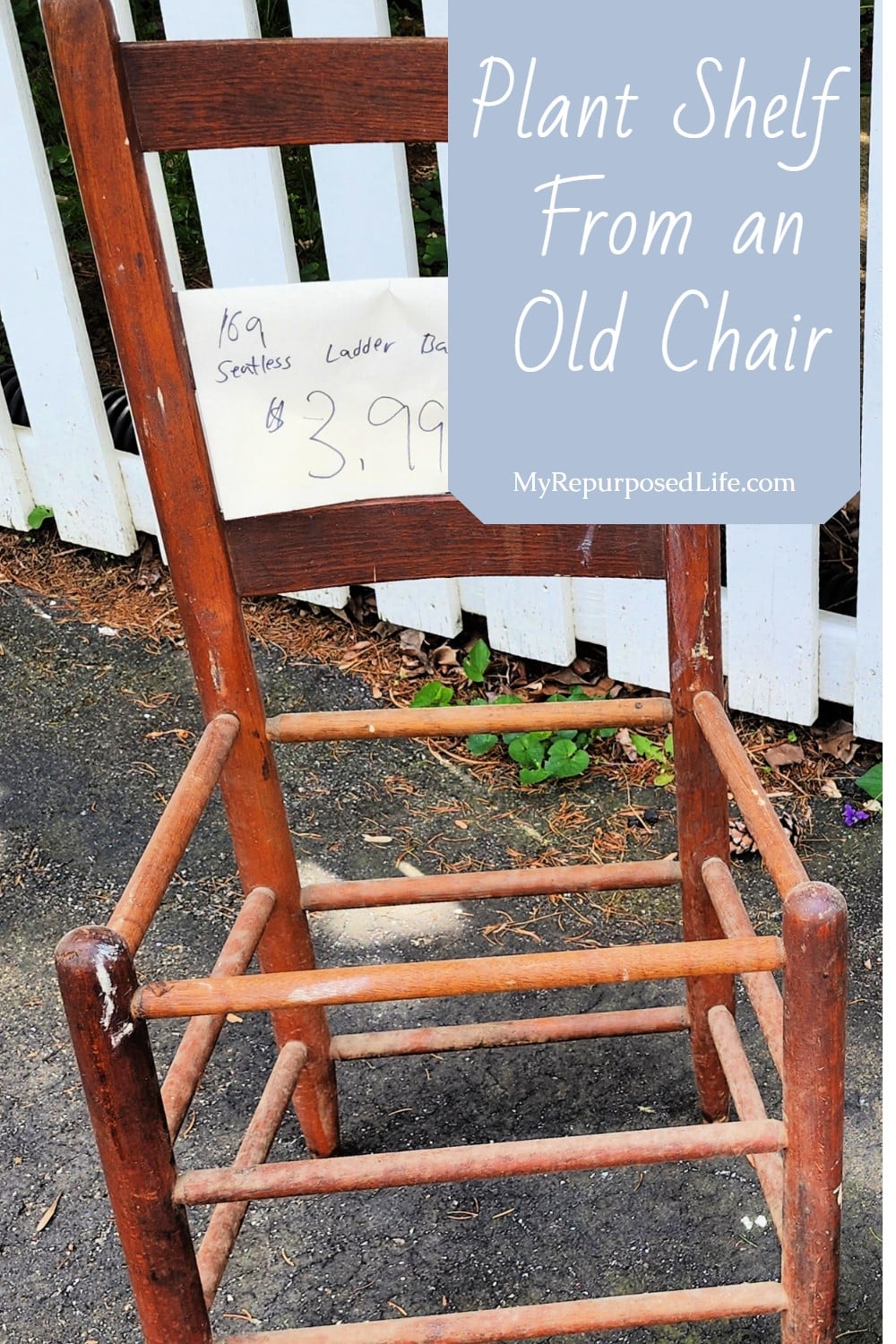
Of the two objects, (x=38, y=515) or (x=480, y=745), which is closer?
(x=480, y=745)

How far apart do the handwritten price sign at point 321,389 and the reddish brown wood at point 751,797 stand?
0.33m

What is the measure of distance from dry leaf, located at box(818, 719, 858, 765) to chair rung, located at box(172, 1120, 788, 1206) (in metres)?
1.16

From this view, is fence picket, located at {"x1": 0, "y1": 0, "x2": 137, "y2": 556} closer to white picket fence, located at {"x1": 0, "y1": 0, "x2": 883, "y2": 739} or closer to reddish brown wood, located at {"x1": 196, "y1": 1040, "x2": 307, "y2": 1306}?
white picket fence, located at {"x1": 0, "y1": 0, "x2": 883, "y2": 739}

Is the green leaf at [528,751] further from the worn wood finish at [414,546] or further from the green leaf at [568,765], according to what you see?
the worn wood finish at [414,546]

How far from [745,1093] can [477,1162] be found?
14.0 inches

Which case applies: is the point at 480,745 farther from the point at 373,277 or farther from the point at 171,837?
the point at 171,837

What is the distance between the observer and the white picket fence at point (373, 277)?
6.40 feet

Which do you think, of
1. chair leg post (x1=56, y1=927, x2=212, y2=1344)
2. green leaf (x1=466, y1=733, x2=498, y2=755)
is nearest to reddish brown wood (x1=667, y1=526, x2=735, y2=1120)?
chair leg post (x1=56, y1=927, x2=212, y2=1344)

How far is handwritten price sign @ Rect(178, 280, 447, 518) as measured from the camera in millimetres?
1149

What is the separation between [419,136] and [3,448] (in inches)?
70.3

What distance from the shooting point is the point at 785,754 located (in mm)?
2125

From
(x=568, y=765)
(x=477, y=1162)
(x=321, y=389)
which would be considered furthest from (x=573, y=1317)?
(x=568, y=765)

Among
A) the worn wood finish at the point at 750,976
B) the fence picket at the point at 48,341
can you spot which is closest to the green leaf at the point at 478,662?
the fence picket at the point at 48,341
